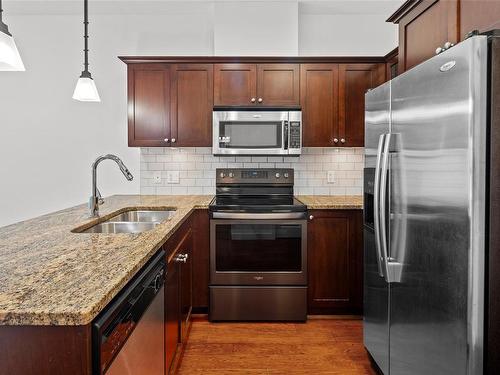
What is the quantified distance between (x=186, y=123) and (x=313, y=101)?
1.12 meters

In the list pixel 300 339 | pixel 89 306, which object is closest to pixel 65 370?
pixel 89 306

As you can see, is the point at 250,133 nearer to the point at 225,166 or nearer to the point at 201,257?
the point at 225,166

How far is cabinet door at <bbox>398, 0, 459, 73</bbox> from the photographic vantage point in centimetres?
186

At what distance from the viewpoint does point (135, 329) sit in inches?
51.8

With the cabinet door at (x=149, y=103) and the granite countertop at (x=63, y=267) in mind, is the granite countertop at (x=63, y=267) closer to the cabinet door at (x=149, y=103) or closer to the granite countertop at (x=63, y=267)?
the granite countertop at (x=63, y=267)

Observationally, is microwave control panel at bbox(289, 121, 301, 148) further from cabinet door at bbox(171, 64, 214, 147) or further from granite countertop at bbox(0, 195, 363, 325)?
granite countertop at bbox(0, 195, 363, 325)

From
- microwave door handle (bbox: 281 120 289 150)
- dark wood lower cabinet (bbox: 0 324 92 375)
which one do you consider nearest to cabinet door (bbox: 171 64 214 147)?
microwave door handle (bbox: 281 120 289 150)

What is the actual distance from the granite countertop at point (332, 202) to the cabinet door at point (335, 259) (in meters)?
0.05

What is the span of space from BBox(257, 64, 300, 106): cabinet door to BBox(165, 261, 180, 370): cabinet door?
1.84 metres

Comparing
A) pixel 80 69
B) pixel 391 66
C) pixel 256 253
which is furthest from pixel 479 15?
pixel 80 69

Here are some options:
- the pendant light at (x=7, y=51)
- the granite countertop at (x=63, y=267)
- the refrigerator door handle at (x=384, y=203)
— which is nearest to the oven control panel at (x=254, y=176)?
the granite countertop at (x=63, y=267)

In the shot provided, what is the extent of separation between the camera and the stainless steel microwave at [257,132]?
340cm

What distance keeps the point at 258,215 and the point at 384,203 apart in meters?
1.32

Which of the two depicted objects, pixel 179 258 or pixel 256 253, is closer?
pixel 179 258
